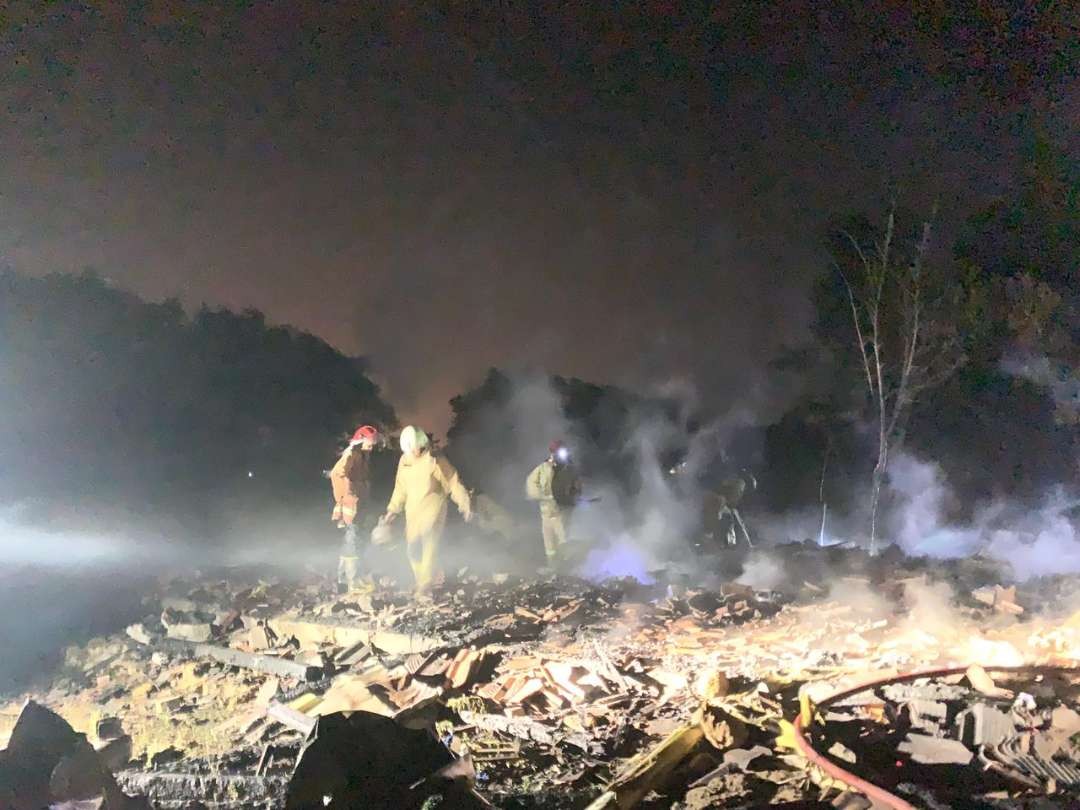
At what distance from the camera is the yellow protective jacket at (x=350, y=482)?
5.71m

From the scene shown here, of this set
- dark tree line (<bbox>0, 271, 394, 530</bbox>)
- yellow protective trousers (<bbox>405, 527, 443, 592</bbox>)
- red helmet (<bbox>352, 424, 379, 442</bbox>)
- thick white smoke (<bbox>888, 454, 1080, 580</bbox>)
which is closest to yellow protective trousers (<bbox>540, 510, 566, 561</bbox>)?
yellow protective trousers (<bbox>405, 527, 443, 592</bbox>)

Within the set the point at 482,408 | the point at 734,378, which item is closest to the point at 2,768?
the point at 482,408

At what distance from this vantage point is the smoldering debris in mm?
3180

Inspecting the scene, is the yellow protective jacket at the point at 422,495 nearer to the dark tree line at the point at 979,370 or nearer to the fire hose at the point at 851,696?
the fire hose at the point at 851,696

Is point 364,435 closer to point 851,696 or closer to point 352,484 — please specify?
point 352,484

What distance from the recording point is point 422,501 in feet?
18.6

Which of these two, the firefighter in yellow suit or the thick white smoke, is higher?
the firefighter in yellow suit

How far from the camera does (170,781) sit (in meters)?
3.23

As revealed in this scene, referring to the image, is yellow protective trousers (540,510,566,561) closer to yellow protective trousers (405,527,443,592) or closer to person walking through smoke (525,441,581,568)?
person walking through smoke (525,441,581,568)

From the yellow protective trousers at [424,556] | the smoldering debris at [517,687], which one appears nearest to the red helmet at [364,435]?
the yellow protective trousers at [424,556]

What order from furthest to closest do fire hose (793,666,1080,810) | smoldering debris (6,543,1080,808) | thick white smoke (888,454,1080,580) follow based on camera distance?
thick white smoke (888,454,1080,580) < smoldering debris (6,543,1080,808) < fire hose (793,666,1080,810)

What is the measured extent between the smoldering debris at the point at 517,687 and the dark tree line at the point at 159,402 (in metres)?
1.16

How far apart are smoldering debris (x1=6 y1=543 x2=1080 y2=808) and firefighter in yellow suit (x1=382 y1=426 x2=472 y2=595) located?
0.28 m

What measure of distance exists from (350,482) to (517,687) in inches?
97.8
